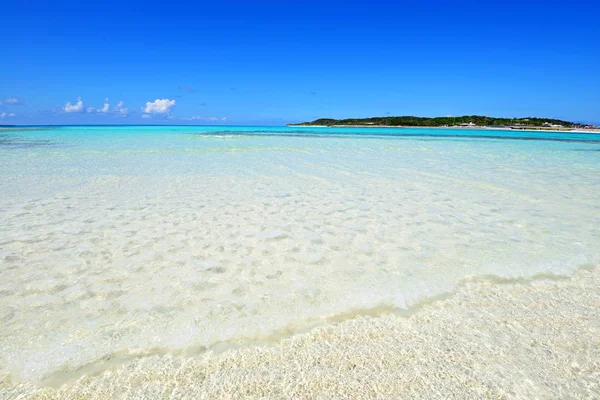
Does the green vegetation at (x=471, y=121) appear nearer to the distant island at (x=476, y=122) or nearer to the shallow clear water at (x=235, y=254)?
the distant island at (x=476, y=122)

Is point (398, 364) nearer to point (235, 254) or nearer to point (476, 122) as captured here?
point (235, 254)

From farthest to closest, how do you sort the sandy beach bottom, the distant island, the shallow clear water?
1. the distant island
2. the shallow clear water
3. the sandy beach bottom

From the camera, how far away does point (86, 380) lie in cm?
218

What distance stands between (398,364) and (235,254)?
252 centimetres

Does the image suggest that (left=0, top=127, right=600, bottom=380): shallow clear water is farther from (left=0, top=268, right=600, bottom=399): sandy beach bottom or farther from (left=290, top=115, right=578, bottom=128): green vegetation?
(left=290, top=115, right=578, bottom=128): green vegetation

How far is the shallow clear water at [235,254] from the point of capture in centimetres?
275

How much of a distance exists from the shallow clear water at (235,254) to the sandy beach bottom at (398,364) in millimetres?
217

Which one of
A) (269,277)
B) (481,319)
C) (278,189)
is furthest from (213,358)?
(278,189)

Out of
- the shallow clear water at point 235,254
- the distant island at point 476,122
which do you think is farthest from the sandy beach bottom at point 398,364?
the distant island at point 476,122

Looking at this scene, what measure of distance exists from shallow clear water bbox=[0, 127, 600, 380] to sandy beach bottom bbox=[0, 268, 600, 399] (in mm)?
217

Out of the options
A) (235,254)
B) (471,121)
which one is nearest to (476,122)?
(471,121)

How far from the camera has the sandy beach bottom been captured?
207 cm

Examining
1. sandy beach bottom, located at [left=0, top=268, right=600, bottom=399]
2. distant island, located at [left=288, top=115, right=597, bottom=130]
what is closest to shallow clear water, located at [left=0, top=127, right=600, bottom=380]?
sandy beach bottom, located at [left=0, top=268, right=600, bottom=399]

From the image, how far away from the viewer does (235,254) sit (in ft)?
13.9
